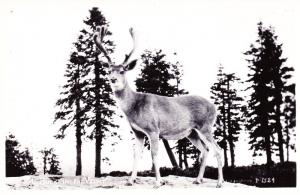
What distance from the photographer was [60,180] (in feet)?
26.0

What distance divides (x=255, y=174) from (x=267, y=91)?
1563 mm

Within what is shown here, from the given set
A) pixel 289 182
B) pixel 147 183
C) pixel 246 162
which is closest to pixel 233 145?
pixel 246 162

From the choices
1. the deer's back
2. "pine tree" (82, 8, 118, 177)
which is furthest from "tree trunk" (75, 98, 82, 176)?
the deer's back

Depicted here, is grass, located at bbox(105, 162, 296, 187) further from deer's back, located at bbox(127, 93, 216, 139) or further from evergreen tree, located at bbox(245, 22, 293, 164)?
deer's back, located at bbox(127, 93, 216, 139)

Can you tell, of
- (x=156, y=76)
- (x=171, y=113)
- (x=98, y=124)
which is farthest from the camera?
(x=156, y=76)

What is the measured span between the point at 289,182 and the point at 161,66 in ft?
10.1

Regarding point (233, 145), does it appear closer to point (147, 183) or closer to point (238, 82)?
point (238, 82)

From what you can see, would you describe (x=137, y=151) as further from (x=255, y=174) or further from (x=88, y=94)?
(x=255, y=174)

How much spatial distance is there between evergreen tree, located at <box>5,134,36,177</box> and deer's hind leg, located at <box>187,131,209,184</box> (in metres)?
2.94

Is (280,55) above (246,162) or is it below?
above

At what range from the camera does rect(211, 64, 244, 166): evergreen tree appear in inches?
324

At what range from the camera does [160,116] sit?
764 centimetres

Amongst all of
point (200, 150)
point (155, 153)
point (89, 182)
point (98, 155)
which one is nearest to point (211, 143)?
point (200, 150)

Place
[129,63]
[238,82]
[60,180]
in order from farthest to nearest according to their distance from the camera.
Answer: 1. [238,82]
2. [60,180]
3. [129,63]
